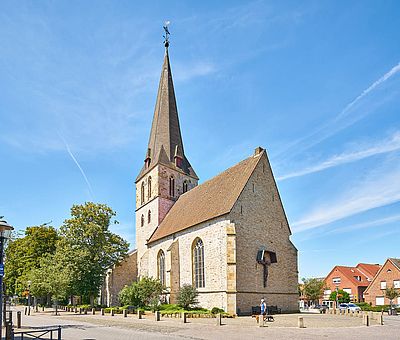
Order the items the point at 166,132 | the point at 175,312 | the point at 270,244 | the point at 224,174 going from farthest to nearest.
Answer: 1. the point at 166,132
2. the point at 224,174
3. the point at 270,244
4. the point at 175,312

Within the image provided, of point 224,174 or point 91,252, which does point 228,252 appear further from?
point 91,252

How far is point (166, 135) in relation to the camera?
46.9 m

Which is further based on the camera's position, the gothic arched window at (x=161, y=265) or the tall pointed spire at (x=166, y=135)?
the tall pointed spire at (x=166, y=135)

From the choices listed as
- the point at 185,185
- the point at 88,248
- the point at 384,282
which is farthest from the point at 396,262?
the point at 88,248

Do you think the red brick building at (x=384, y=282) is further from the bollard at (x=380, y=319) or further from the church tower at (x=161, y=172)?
the bollard at (x=380, y=319)

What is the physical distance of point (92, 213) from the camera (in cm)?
4025

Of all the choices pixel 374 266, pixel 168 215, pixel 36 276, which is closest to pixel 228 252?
pixel 168 215

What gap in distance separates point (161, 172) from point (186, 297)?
17.6 meters

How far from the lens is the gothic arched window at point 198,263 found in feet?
104

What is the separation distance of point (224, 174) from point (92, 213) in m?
14.3

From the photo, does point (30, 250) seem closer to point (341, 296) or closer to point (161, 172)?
point (161, 172)

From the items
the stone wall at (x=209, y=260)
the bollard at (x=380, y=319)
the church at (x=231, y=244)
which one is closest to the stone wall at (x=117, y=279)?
the church at (x=231, y=244)

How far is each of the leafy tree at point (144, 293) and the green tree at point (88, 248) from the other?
6.01 meters

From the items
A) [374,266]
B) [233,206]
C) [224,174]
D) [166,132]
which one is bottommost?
[374,266]
